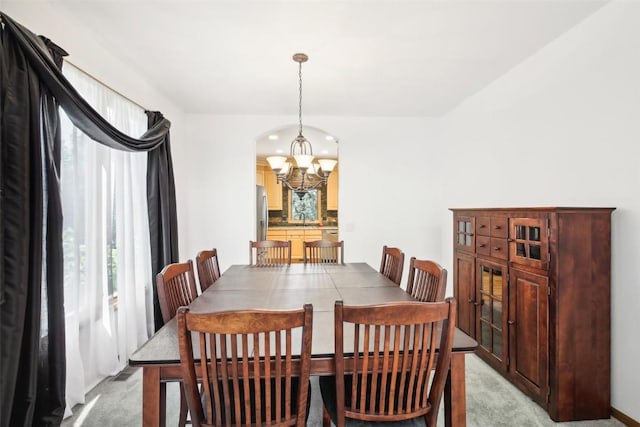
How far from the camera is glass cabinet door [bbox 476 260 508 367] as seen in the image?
251 cm

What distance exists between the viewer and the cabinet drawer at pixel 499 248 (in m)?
2.49

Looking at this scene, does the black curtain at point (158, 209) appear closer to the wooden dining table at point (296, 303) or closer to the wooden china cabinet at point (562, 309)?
the wooden dining table at point (296, 303)

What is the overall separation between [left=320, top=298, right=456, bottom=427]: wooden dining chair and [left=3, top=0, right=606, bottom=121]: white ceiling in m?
1.80

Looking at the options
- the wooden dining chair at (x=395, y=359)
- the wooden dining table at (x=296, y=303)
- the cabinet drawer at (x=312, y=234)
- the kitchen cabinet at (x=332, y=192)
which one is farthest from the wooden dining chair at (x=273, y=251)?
the kitchen cabinet at (x=332, y=192)

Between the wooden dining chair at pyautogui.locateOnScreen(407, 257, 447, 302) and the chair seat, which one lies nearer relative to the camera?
the chair seat

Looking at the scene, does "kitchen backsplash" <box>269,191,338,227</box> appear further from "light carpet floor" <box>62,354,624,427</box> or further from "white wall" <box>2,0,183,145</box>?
"light carpet floor" <box>62,354,624,427</box>

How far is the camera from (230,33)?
233cm

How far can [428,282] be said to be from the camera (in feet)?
6.72

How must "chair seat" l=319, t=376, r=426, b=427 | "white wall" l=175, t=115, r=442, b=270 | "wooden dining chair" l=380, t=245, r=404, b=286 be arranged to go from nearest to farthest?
"chair seat" l=319, t=376, r=426, b=427
"wooden dining chair" l=380, t=245, r=404, b=286
"white wall" l=175, t=115, r=442, b=270

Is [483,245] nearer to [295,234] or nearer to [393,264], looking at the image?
[393,264]

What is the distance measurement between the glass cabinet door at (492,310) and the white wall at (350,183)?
1.72 m

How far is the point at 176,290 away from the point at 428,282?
58.8 inches

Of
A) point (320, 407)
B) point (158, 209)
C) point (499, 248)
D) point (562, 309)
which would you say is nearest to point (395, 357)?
point (320, 407)

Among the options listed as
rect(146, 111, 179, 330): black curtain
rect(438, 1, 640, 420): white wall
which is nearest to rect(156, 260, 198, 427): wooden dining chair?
rect(146, 111, 179, 330): black curtain
